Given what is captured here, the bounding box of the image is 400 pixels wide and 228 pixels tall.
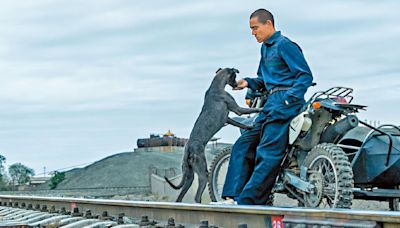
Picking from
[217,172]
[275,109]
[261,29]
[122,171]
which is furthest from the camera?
[122,171]

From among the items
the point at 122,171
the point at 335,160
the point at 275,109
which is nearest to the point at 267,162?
the point at 275,109

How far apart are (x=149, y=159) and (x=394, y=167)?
1135 inches

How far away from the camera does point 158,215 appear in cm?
669

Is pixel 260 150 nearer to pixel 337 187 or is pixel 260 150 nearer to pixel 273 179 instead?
pixel 273 179

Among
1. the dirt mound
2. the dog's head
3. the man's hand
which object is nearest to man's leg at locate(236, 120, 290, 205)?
the man's hand

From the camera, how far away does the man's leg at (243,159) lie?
6.07 metres

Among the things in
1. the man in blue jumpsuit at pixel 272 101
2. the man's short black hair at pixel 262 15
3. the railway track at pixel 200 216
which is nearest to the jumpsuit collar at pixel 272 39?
the man in blue jumpsuit at pixel 272 101

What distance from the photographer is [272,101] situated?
581 centimetres

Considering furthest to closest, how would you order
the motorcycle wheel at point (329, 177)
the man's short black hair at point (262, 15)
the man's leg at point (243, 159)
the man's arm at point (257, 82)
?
the motorcycle wheel at point (329, 177) → the man's arm at point (257, 82) → the man's leg at point (243, 159) → the man's short black hair at point (262, 15)

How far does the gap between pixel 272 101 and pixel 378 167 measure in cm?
237

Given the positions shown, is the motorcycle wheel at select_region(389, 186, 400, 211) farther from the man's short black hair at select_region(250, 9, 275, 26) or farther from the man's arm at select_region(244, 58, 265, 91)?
the man's short black hair at select_region(250, 9, 275, 26)

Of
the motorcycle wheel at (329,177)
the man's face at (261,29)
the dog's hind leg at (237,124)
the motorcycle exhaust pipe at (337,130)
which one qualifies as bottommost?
the motorcycle wheel at (329,177)

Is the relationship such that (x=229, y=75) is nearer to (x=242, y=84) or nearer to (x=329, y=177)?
(x=242, y=84)

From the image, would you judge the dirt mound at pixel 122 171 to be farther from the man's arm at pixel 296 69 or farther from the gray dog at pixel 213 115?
the man's arm at pixel 296 69
